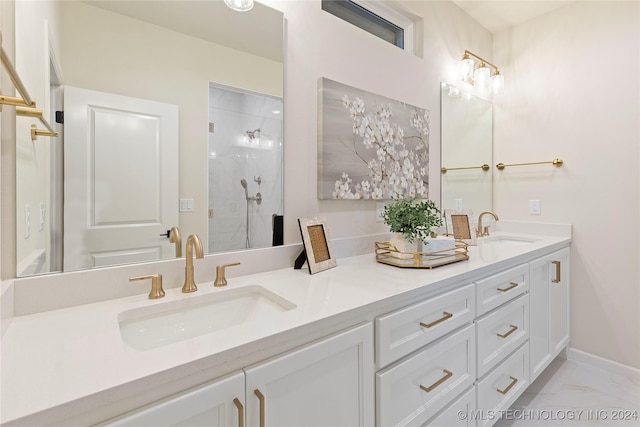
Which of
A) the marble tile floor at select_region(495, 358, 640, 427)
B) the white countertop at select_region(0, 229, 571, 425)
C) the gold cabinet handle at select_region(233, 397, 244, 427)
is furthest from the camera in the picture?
the marble tile floor at select_region(495, 358, 640, 427)

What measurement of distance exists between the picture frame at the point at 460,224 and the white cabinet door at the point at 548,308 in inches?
14.7

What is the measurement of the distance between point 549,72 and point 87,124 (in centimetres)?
291

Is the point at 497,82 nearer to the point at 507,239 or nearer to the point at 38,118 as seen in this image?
the point at 507,239

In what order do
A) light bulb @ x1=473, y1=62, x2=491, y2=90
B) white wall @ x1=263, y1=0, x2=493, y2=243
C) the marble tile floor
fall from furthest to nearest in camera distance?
light bulb @ x1=473, y1=62, x2=491, y2=90, the marble tile floor, white wall @ x1=263, y1=0, x2=493, y2=243

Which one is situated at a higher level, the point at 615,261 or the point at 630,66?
the point at 630,66

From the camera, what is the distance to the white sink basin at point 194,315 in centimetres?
93

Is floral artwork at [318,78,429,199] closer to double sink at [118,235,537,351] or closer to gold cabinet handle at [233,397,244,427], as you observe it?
double sink at [118,235,537,351]

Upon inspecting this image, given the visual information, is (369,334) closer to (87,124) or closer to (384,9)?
(87,124)

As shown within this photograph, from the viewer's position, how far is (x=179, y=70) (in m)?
1.17

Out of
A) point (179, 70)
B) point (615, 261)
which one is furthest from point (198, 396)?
point (615, 261)

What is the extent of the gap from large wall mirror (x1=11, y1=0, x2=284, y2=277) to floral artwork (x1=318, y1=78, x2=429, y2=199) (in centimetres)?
27

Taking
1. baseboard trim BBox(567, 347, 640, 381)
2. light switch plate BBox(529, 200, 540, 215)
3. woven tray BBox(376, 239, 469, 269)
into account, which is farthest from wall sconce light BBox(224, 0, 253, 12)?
baseboard trim BBox(567, 347, 640, 381)

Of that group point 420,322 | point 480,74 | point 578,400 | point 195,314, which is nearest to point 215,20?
point 195,314

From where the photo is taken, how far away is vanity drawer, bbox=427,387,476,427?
1.22 m
